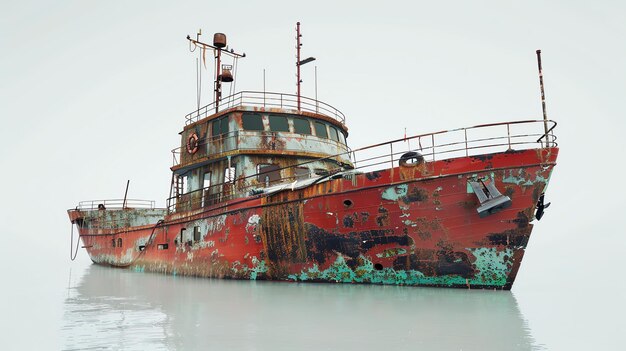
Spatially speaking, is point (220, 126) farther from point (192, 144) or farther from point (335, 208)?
point (335, 208)

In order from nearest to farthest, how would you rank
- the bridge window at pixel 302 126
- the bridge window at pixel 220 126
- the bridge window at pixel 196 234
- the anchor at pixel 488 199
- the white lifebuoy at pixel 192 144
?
the anchor at pixel 488 199, the bridge window at pixel 196 234, the bridge window at pixel 220 126, the bridge window at pixel 302 126, the white lifebuoy at pixel 192 144

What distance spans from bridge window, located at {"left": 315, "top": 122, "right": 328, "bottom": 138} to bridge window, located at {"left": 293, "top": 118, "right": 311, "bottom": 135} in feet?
1.32

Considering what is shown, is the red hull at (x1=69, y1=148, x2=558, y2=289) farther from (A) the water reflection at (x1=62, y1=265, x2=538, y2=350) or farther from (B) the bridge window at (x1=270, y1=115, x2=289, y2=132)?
(B) the bridge window at (x1=270, y1=115, x2=289, y2=132)

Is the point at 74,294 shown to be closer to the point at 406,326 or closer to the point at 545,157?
the point at 406,326

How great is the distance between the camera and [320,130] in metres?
17.7

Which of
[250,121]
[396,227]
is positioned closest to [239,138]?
[250,121]

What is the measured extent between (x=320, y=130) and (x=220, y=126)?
364 cm

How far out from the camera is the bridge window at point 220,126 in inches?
658

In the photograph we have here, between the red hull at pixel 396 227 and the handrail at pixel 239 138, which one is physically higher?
the handrail at pixel 239 138

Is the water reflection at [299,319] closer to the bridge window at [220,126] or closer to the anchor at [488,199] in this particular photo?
the anchor at [488,199]

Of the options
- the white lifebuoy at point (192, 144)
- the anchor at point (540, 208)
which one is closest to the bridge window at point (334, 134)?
the white lifebuoy at point (192, 144)

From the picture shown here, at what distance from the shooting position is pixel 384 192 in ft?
38.9

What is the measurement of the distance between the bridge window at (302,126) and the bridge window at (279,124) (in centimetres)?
34

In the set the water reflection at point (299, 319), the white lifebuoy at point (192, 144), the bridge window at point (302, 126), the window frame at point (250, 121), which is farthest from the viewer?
the white lifebuoy at point (192, 144)
